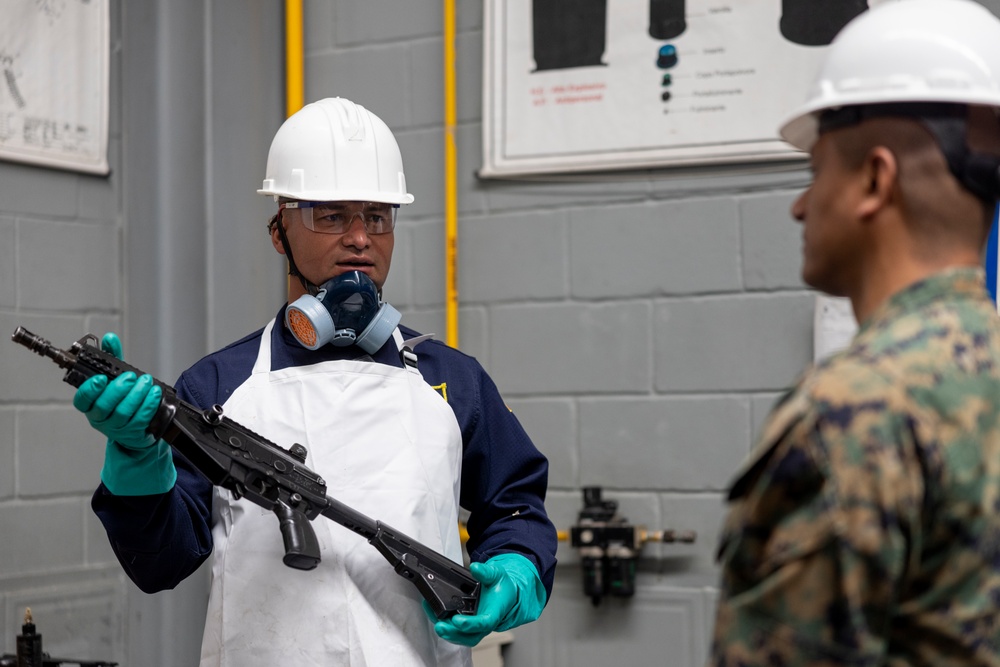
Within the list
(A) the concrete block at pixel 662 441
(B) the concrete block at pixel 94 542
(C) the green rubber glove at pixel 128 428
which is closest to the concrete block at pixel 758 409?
(A) the concrete block at pixel 662 441

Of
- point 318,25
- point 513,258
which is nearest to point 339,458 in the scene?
point 513,258

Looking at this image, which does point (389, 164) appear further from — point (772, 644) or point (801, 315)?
point (772, 644)

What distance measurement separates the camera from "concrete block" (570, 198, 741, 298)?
218 cm

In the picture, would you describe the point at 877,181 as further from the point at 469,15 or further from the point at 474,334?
the point at 469,15

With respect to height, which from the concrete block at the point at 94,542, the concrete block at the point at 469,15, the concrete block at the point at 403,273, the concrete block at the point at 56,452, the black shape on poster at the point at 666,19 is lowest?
the concrete block at the point at 94,542

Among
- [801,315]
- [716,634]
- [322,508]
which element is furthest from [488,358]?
[716,634]

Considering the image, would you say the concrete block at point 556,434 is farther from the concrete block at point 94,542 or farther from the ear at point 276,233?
the concrete block at point 94,542

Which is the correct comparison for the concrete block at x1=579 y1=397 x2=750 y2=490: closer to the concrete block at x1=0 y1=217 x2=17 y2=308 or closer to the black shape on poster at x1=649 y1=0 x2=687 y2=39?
the black shape on poster at x1=649 y1=0 x2=687 y2=39

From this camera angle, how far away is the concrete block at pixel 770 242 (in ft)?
7.01

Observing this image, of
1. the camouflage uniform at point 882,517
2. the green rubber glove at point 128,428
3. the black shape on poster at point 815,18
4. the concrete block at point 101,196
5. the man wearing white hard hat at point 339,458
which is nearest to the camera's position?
the camouflage uniform at point 882,517

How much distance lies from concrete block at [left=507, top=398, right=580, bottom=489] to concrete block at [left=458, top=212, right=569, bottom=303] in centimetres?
24

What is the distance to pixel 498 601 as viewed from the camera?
150cm

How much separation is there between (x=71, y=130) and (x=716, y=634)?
1.98 metres

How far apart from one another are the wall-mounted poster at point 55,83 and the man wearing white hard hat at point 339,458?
81cm
